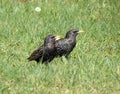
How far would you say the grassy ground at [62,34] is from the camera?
321 inches

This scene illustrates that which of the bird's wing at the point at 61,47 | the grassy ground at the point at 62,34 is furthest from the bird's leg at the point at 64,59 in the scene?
the bird's wing at the point at 61,47

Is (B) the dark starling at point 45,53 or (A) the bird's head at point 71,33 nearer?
(B) the dark starling at point 45,53

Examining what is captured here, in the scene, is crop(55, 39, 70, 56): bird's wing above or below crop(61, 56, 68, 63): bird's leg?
above

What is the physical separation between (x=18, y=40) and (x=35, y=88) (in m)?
3.51

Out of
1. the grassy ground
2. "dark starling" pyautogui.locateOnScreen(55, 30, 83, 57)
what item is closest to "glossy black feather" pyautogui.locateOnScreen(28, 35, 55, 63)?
the grassy ground

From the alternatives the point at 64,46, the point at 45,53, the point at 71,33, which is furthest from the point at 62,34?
the point at 45,53

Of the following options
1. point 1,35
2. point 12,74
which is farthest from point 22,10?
point 12,74

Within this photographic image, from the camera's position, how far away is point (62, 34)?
12.0 metres

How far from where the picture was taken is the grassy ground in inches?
321

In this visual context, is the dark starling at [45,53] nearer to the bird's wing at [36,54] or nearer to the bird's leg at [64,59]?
the bird's wing at [36,54]

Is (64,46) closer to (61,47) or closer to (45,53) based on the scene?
(61,47)

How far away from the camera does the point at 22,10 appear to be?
13359 mm

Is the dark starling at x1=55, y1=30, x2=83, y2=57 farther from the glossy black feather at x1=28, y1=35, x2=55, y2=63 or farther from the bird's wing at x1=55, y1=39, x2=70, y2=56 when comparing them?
the glossy black feather at x1=28, y1=35, x2=55, y2=63

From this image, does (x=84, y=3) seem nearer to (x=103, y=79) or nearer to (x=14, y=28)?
(x=14, y=28)
